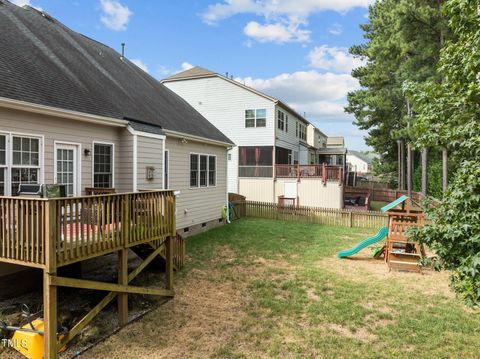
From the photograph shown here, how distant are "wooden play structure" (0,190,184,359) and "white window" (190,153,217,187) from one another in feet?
20.4

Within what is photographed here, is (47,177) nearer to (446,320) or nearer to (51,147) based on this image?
(51,147)

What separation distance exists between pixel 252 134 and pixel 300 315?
17.6 metres

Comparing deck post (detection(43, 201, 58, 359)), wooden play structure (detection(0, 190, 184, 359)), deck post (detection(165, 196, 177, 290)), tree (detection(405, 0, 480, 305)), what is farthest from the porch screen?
deck post (detection(43, 201, 58, 359))

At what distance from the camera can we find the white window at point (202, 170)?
13320 mm

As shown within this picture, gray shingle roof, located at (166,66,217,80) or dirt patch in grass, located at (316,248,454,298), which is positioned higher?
gray shingle roof, located at (166,66,217,80)

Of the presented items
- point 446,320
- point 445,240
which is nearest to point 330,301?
point 446,320

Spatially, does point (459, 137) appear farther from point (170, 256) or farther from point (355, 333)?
point (170, 256)

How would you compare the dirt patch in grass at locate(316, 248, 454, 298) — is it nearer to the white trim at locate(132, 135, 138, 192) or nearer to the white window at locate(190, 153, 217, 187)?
the white trim at locate(132, 135, 138, 192)

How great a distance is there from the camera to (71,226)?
4906 millimetres

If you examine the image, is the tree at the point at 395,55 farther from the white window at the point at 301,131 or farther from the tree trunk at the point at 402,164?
the white window at the point at 301,131

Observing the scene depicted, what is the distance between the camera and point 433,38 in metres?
15.3

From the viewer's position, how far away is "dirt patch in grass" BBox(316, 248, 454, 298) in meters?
8.12

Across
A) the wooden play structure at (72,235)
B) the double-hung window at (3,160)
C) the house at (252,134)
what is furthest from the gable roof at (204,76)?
the double-hung window at (3,160)

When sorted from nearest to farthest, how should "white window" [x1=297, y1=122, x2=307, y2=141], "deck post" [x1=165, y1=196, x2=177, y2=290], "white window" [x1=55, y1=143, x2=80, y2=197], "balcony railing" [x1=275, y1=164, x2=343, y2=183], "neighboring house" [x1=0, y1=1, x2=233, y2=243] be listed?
1. "neighboring house" [x1=0, y1=1, x2=233, y2=243]
2. "deck post" [x1=165, y1=196, x2=177, y2=290]
3. "white window" [x1=55, y1=143, x2=80, y2=197]
4. "balcony railing" [x1=275, y1=164, x2=343, y2=183]
5. "white window" [x1=297, y1=122, x2=307, y2=141]
